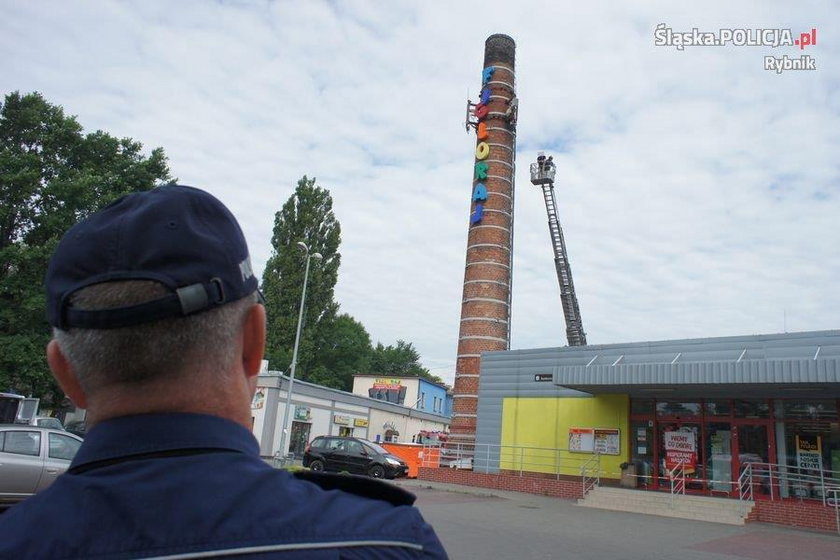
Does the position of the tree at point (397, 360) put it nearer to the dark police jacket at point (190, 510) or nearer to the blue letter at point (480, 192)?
the blue letter at point (480, 192)

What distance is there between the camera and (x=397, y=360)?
82562 mm

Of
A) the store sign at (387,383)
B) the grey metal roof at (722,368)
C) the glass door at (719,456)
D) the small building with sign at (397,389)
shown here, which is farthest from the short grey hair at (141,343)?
the store sign at (387,383)

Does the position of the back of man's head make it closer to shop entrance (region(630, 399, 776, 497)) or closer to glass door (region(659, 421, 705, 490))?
shop entrance (region(630, 399, 776, 497))

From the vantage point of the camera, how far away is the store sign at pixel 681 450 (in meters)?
20.8

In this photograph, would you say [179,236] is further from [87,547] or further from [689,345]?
[689,345]

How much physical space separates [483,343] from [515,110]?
48.0ft

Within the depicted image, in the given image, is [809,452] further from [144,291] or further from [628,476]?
[144,291]

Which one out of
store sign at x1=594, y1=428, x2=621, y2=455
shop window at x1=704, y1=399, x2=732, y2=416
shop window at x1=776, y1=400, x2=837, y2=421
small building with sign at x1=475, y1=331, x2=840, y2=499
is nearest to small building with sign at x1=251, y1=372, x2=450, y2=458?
small building with sign at x1=475, y1=331, x2=840, y2=499

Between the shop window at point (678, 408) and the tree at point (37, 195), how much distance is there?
2493 cm

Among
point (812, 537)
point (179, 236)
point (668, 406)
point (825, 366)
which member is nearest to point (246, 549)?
point (179, 236)

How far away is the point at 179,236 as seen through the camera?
1.30 m

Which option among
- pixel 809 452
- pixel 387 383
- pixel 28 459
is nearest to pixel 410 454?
pixel 809 452

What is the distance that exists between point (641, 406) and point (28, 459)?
18923 mm

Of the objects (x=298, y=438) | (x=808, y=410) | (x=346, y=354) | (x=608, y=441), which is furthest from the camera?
(x=346, y=354)
